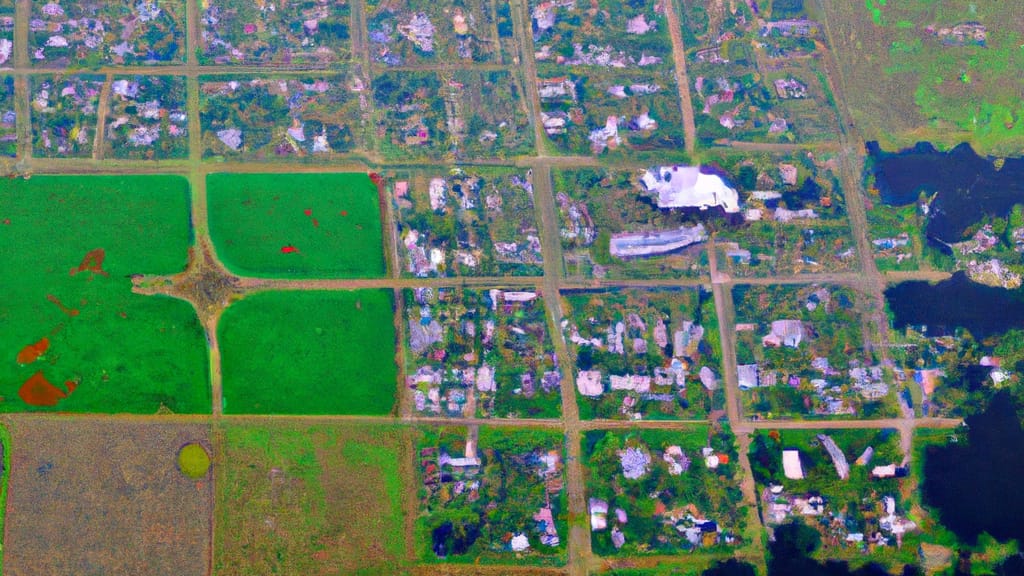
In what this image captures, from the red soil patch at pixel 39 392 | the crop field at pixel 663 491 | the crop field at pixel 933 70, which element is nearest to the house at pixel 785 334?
the crop field at pixel 663 491

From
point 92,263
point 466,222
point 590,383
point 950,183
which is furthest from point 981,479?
point 92,263

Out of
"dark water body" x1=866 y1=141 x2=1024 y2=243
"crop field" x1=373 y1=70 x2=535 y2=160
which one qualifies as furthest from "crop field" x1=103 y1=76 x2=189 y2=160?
"dark water body" x1=866 y1=141 x2=1024 y2=243

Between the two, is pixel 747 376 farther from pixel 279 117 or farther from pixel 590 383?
pixel 279 117

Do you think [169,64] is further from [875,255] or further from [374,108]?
[875,255]

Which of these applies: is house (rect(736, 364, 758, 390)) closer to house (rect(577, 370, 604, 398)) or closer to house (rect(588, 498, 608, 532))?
house (rect(577, 370, 604, 398))

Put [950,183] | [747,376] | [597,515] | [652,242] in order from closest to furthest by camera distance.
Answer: [597,515], [747,376], [652,242], [950,183]
